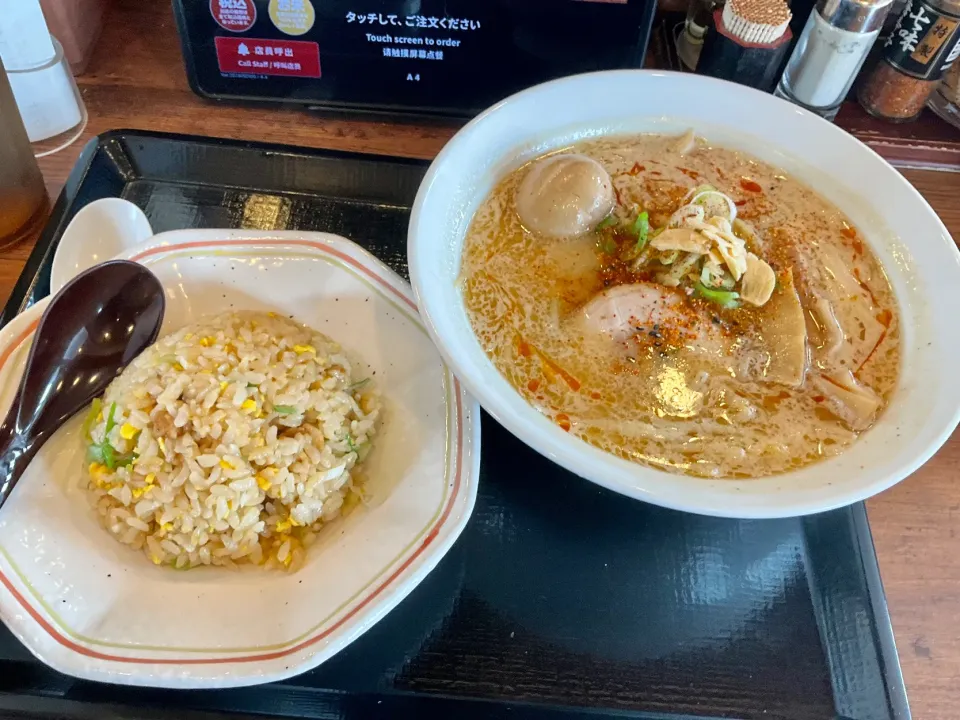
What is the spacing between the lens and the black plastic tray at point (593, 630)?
103 cm

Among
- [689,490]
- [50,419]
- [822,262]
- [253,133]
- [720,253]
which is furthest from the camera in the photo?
[253,133]

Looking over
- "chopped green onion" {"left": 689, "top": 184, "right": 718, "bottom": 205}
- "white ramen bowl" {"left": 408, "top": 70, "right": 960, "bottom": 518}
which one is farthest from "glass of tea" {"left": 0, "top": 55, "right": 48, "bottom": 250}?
"chopped green onion" {"left": 689, "top": 184, "right": 718, "bottom": 205}

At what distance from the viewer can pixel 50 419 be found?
1.10m

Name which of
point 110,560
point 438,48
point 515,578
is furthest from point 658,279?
point 110,560

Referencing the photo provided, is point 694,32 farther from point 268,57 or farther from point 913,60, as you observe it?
point 268,57

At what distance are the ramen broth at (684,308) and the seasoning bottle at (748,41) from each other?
0.33 metres

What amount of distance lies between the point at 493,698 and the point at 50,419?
31.0 inches

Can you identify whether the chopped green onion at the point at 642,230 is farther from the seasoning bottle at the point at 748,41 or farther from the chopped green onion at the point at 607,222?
the seasoning bottle at the point at 748,41

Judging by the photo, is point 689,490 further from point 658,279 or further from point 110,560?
point 110,560

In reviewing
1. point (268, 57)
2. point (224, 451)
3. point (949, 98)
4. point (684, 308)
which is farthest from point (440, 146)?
point (949, 98)

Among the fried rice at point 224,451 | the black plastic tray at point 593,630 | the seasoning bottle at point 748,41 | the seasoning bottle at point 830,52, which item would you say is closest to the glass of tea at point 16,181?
the black plastic tray at point 593,630

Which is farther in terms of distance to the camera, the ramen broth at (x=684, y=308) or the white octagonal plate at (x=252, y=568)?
the ramen broth at (x=684, y=308)

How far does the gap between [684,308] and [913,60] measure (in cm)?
103

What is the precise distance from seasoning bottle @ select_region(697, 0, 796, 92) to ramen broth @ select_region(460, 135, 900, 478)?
33 cm
